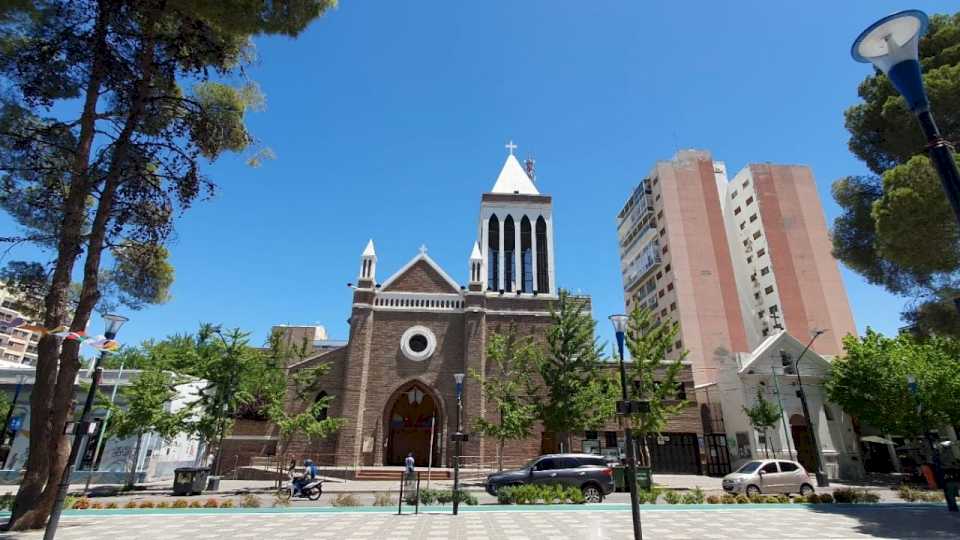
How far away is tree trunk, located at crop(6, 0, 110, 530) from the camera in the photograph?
10.3 meters

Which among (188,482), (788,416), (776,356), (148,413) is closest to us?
(188,482)

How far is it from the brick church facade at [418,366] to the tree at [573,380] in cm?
429

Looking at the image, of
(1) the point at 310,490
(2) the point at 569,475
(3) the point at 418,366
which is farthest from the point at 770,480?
(3) the point at 418,366

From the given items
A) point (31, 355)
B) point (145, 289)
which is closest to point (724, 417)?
point (145, 289)

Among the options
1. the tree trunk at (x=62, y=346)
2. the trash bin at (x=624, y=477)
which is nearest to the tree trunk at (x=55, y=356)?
the tree trunk at (x=62, y=346)

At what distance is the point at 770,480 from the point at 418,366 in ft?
60.7

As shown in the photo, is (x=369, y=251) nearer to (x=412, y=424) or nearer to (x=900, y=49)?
(x=412, y=424)

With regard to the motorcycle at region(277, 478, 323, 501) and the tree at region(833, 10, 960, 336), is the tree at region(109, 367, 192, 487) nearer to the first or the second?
the motorcycle at region(277, 478, 323, 501)

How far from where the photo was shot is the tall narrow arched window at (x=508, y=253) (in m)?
35.1

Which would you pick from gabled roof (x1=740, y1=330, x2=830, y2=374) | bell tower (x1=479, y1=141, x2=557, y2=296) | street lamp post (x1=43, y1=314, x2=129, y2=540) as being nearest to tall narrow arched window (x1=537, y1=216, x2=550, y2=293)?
bell tower (x1=479, y1=141, x2=557, y2=296)

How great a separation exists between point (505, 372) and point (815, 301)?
32.7 metres

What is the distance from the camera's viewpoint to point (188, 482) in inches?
738

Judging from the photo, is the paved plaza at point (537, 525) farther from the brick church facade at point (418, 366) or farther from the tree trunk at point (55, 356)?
the brick church facade at point (418, 366)

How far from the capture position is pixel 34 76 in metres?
11.4
